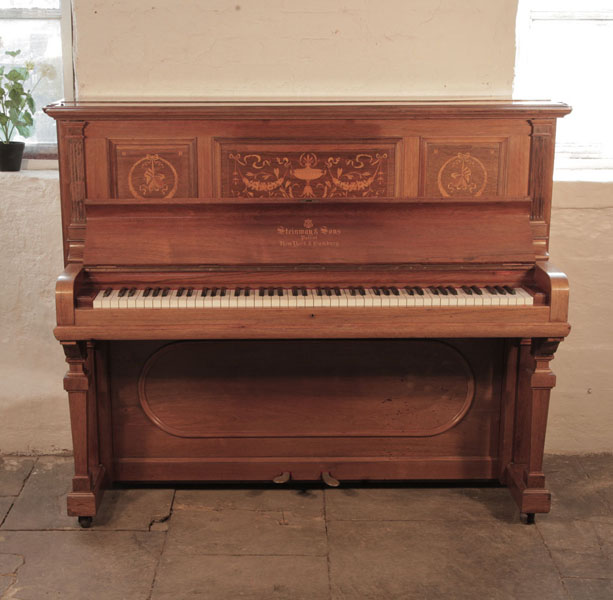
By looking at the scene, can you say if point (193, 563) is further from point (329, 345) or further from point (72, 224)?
point (72, 224)

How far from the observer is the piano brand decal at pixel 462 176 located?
10.8 ft

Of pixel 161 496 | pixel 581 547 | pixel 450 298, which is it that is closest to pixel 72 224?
pixel 161 496

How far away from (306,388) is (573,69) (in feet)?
6.22

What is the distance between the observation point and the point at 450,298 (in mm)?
3051

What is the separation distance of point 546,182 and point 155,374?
63.4 inches

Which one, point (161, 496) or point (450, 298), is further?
point (161, 496)

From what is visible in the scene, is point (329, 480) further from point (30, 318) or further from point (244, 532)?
point (30, 318)

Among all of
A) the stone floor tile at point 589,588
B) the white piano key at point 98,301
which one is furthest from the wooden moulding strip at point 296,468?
the white piano key at point 98,301

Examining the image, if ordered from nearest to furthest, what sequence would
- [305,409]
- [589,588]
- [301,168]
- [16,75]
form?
[589,588] < [301,168] < [305,409] < [16,75]

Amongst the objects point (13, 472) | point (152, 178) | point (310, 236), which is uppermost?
point (152, 178)

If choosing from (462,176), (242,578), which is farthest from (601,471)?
(242,578)

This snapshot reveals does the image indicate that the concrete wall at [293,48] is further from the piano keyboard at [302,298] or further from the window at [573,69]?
the piano keyboard at [302,298]

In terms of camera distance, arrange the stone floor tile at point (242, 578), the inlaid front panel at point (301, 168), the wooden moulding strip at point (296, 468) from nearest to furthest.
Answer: the stone floor tile at point (242, 578), the inlaid front panel at point (301, 168), the wooden moulding strip at point (296, 468)

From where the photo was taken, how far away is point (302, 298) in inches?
120
